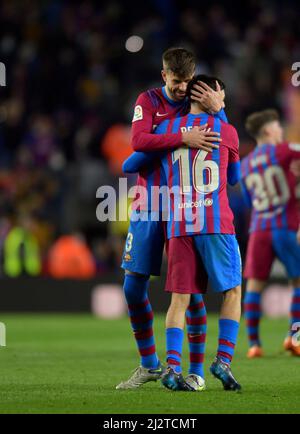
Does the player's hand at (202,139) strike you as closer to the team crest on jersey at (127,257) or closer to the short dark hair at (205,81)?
the short dark hair at (205,81)

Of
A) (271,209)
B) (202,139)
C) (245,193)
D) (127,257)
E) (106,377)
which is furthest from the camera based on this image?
(245,193)

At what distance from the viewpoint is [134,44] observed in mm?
19500

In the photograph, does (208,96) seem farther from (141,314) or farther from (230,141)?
(141,314)

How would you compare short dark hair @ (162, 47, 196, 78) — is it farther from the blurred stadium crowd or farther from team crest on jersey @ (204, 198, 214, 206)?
the blurred stadium crowd

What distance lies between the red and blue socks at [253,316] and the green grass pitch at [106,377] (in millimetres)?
186

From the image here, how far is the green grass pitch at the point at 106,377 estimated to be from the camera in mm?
5763

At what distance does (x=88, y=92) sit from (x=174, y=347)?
43.5 feet

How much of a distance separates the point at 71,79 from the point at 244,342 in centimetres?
918

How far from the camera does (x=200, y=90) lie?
650cm

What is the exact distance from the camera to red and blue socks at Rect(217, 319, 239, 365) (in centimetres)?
652

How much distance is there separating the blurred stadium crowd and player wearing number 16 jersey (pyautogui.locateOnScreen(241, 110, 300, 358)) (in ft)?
22.9

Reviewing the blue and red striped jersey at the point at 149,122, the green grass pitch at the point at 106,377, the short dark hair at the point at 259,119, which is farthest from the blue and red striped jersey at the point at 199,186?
the short dark hair at the point at 259,119

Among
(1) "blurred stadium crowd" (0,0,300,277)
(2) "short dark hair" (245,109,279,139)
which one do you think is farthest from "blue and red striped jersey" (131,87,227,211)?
(1) "blurred stadium crowd" (0,0,300,277)

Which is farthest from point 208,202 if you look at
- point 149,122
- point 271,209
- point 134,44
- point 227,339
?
point 134,44
